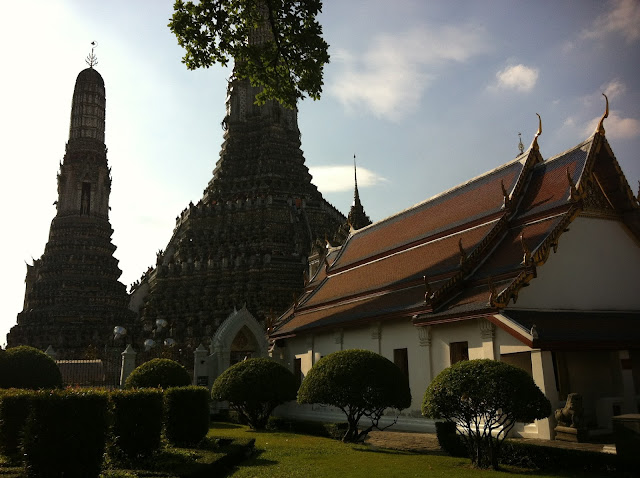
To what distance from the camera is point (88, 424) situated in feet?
26.9

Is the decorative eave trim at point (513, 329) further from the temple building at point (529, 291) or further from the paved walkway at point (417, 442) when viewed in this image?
the paved walkway at point (417, 442)

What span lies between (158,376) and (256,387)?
9.86ft

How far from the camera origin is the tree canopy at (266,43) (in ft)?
42.6

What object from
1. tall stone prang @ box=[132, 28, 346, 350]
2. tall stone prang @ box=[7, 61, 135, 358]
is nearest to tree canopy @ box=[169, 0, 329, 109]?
tall stone prang @ box=[132, 28, 346, 350]

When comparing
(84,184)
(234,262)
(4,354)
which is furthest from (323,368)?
(84,184)

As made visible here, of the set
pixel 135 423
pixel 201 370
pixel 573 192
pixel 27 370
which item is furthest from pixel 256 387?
pixel 573 192

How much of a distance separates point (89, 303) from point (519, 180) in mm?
31977

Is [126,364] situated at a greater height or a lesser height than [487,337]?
lesser

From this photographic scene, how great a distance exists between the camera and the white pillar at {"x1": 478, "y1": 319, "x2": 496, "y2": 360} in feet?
43.4

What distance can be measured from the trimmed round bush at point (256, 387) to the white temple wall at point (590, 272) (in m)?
7.10

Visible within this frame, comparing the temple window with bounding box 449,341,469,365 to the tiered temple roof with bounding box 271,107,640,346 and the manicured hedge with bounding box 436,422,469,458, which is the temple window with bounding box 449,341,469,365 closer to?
the tiered temple roof with bounding box 271,107,640,346

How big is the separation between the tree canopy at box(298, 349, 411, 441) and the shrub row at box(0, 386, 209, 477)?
8.45 feet

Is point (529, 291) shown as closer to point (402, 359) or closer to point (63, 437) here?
point (402, 359)

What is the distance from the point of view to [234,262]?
3909 cm
